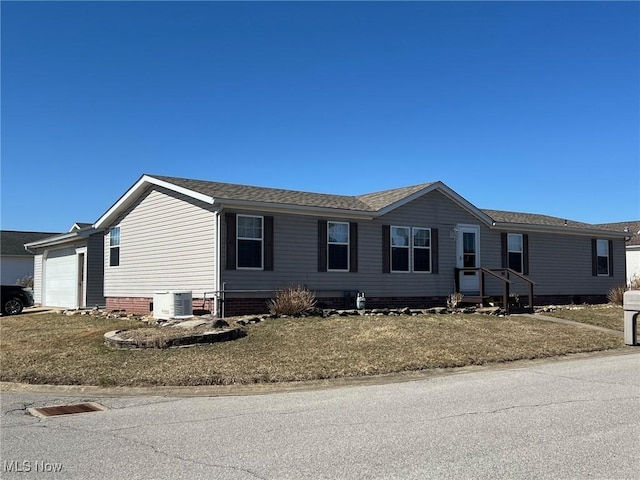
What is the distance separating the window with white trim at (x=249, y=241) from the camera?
17.7 meters

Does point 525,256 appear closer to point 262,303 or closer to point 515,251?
point 515,251

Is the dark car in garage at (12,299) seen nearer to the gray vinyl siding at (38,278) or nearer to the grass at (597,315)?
the gray vinyl siding at (38,278)

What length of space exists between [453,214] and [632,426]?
15.6m

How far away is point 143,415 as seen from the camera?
784 centimetres

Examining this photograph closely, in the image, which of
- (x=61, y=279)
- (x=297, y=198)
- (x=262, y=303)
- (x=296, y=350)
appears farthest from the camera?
(x=61, y=279)

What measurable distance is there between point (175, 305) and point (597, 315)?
13.6 metres

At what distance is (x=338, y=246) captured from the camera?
19.7 meters

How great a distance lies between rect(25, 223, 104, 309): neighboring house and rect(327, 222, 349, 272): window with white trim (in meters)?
10.1

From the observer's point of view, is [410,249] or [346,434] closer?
[346,434]

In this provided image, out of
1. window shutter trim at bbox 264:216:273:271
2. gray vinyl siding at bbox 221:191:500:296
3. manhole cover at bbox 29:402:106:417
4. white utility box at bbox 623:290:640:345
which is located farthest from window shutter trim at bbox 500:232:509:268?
manhole cover at bbox 29:402:106:417

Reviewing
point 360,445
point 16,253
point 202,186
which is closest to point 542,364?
point 360,445

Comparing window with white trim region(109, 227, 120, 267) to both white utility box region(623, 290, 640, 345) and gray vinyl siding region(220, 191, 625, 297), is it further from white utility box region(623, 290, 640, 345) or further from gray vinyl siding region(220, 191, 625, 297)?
white utility box region(623, 290, 640, 345)

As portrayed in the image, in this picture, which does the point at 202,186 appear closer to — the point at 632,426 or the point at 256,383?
the point at 256,383

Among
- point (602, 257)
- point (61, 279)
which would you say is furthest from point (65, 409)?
point (602, 257)
